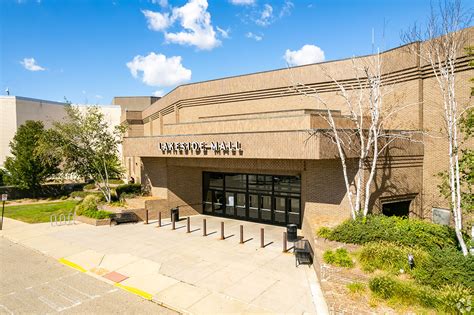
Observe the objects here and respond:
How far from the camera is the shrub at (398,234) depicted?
11.6m

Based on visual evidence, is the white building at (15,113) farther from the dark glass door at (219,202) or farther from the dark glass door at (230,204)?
the dark glass door at (230,204)

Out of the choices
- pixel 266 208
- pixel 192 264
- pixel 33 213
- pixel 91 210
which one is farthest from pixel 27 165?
pixel 192 264

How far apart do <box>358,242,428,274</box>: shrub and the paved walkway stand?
2018 mm

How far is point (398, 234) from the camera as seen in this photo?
11914 mm

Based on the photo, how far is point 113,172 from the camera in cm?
3034

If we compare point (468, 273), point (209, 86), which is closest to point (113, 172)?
point (209, 86)

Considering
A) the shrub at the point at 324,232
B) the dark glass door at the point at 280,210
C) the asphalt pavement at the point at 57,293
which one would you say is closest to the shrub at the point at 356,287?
the shrub at the point at 324,232

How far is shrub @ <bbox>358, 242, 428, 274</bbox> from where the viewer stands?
10445mm

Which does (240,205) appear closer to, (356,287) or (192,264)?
(192,264)

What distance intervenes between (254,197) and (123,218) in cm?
903

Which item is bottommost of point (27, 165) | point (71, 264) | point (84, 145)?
point (71, 264)

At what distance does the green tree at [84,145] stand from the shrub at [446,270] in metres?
22.8

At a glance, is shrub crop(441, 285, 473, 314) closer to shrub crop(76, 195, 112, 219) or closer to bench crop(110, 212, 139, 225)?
bench crop(110, 212, 139, 225)

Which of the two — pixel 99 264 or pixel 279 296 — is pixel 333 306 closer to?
pixel 279 296
